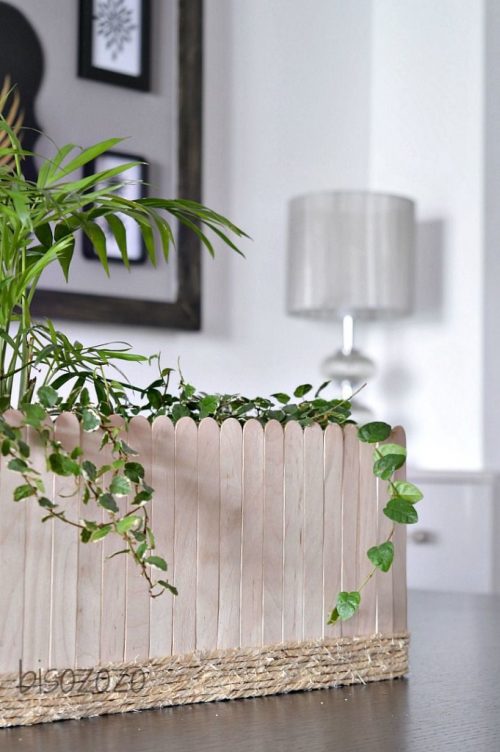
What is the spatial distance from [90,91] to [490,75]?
1.10 m

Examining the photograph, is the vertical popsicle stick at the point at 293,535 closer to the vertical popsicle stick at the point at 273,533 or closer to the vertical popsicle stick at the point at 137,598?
the vertical popsicle stick at the point at 273,533

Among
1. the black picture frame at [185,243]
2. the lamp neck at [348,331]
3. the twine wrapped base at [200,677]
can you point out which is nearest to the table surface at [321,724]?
the twine wrapped base at [200,677]

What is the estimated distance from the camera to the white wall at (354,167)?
2.61 meters

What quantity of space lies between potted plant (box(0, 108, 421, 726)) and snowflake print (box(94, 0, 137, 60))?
5.81ft

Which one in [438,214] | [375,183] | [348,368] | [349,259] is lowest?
[348,368]

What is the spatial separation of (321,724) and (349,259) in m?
1.99

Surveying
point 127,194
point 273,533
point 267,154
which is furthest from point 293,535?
point 267,154

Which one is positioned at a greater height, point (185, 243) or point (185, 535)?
point (185, 243)

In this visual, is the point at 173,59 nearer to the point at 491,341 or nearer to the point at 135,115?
the point at 135,115

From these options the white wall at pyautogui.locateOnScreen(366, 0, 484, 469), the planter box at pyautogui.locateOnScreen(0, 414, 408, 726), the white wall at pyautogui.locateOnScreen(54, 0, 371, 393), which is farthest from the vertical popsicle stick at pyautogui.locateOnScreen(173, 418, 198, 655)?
the white wall at pyautogui.locateOnScreen(366, 0, 484, 469)

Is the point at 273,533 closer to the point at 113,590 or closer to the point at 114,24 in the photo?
the point at 113,590

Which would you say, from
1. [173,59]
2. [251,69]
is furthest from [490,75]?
[173,59]

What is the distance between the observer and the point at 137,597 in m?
0.60

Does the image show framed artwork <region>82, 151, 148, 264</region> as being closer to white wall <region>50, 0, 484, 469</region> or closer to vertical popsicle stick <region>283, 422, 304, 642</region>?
white wall <region>50, 0, 484, 469</region>
